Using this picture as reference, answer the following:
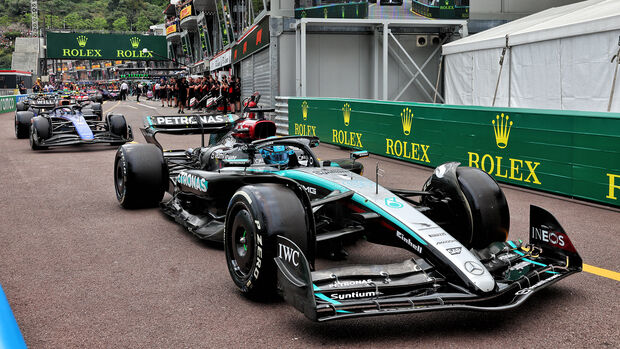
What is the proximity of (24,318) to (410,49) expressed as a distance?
1972cm

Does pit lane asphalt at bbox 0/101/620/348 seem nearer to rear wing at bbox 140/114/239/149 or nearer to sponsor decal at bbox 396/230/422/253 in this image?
sponsor decal at bbox 396/230/422/253

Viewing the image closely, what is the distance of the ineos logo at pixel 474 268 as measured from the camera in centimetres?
347

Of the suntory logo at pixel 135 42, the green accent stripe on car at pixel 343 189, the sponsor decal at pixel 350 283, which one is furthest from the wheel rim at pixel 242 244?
the suntory logo at pixel 135 42

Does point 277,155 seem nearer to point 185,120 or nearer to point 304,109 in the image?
point 185,120

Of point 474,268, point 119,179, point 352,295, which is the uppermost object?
point 119,179

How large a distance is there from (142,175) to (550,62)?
1035cm

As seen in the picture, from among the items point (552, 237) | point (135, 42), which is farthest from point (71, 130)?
point (135, 42)

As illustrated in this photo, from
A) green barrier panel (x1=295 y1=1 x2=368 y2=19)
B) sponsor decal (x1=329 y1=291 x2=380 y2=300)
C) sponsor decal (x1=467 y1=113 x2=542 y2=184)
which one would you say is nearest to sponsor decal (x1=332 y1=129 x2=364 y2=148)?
sponsor decal (x1=467 y1=113 x2=542 y2=184)

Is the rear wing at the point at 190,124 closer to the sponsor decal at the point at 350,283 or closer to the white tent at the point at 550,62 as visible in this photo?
the sponsor decal at the point at 350,283

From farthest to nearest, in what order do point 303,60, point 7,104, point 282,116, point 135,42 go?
point 135,42 < point 7,104 < point 303,60 < point 282,116

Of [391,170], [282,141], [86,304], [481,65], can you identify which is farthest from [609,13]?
[86,304]

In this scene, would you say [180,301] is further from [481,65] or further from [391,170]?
[481,65]

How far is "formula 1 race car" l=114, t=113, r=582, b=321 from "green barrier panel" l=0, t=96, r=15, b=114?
33.9m

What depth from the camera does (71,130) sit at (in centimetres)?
1483
